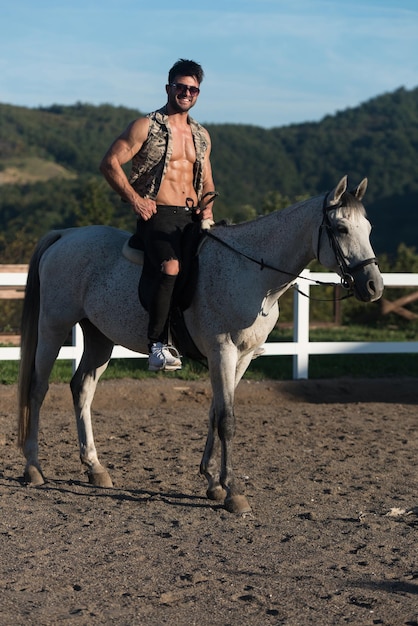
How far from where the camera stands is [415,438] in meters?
8.52

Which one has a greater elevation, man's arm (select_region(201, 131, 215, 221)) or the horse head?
man's arm (select_region(201, 131, 215, 221))

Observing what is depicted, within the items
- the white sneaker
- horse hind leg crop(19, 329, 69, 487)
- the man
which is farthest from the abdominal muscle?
horse hind leg crop(19, 329, 69, 487)

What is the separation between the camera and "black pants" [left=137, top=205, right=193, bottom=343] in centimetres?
604

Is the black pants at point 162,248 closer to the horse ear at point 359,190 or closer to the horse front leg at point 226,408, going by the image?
the horse front leg at point 226,408

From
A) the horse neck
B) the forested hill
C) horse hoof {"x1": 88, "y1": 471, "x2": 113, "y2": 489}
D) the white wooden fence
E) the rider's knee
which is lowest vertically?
horse hoof {"x1": 88, "y1": 471, "x2": 113, "y2": 489}

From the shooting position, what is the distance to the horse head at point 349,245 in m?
5.45

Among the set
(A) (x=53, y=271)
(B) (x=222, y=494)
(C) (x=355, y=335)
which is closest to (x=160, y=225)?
(A) (x=53, y=271)

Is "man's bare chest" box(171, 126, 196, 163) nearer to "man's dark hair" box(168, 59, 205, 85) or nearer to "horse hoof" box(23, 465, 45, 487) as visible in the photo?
"man's dark hair" box(168, 59, 205, 85)

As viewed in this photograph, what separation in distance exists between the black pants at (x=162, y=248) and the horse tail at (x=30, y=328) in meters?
1.24

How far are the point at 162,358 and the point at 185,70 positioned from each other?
194 cm

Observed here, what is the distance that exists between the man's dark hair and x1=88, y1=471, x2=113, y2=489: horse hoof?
9.14ft

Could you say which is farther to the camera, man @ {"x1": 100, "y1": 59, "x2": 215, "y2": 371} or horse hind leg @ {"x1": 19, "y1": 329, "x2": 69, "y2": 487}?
horse hind leg @ {"x1": 19, "y1": 329, "x2": 69, "y2": 487}

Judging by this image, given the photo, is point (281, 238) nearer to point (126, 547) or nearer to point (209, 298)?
point (209, 298)

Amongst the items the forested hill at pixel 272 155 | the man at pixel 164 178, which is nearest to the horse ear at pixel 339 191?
the man at pixel 164 178
